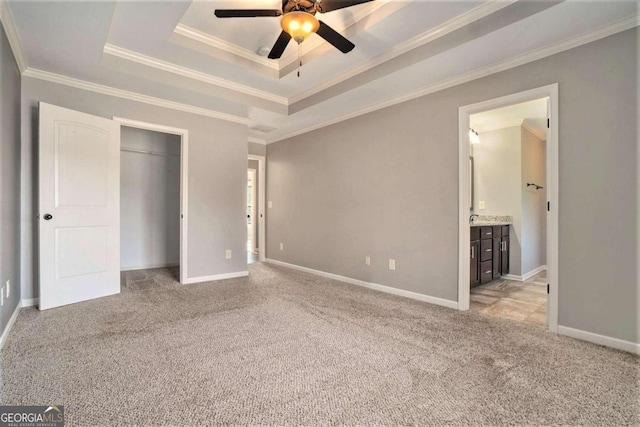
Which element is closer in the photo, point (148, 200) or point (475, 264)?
point (475, 264)

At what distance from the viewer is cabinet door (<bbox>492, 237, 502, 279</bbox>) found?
435cm

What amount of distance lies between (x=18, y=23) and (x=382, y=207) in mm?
3708

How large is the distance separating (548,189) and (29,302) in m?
5.00

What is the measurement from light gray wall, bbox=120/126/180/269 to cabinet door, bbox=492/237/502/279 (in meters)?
5.27

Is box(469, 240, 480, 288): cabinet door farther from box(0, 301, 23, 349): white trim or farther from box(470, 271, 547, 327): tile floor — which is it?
box(0, 301, 23, 349): white trim

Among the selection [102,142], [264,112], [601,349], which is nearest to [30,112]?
[102,142]

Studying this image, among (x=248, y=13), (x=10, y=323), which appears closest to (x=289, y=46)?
(x=248, y=13)

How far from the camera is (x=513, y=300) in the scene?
352 cm

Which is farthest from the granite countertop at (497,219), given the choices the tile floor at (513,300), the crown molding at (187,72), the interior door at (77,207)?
the interior door at (77,207)

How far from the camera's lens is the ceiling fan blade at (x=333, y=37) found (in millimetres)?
2236

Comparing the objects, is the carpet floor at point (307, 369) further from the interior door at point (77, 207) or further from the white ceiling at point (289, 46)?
the white ceiling at point (289, 46)

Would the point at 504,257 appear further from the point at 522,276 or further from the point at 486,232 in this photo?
the point at 486,232

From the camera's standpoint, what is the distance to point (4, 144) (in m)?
2.42

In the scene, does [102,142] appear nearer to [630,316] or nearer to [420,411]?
[420,411]
